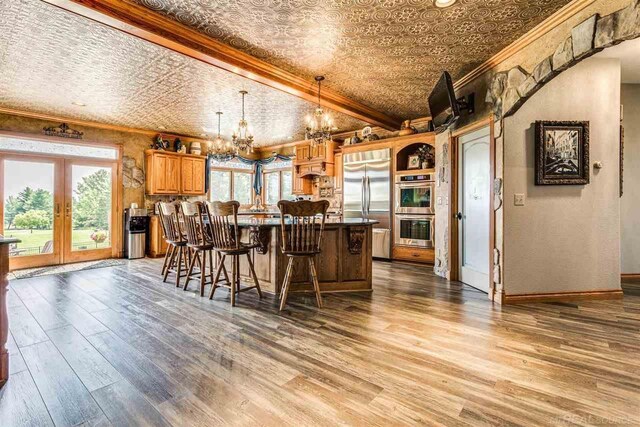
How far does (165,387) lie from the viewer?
1830mm

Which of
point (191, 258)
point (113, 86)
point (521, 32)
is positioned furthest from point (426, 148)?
point (113, 86)

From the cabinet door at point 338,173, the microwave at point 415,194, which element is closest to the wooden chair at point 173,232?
the cabinet door at point 338,173

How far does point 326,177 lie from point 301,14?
4.96m

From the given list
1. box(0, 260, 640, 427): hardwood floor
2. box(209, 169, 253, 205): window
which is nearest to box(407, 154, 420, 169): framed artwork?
box(0, 260, 640, 427): hardwood floor

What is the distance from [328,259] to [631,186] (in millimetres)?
4490

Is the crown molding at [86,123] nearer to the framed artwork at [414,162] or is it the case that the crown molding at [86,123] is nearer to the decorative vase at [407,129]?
the decorative vase at [407,129]

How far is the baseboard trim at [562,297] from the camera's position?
339 cm

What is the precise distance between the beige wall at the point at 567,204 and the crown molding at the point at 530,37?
1.89 ft

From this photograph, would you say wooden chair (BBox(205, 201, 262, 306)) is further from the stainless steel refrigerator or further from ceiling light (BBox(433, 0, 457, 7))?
the stainless steel refrigerator

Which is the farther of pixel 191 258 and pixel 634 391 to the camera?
pixel 191 258

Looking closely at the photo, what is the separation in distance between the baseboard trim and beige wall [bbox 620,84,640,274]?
141 centimetres

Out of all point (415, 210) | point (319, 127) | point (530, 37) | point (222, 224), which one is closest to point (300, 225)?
point (222, 224)

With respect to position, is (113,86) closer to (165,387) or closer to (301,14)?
(301,14)

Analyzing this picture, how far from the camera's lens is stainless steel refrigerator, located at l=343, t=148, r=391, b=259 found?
6105mm
